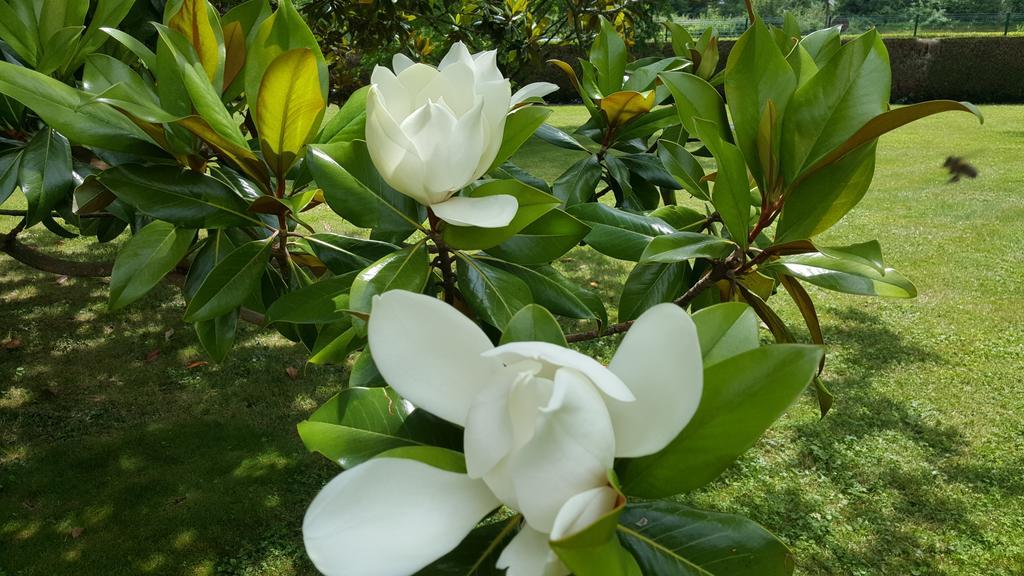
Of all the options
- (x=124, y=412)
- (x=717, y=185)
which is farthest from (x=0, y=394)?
(x=717, y=185)

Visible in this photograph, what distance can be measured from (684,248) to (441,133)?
36cm

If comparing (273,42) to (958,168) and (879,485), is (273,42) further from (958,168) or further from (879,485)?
(879,485)

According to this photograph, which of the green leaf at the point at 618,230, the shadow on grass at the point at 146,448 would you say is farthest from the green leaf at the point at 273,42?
the shadow on grass at the point at 146,448

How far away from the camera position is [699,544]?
64cm

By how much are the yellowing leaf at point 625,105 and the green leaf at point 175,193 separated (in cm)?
72

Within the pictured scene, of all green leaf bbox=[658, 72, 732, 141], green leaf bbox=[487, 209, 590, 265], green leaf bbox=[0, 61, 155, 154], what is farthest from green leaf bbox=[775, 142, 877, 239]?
green leaf bbox=[0, 61, 155, 154]

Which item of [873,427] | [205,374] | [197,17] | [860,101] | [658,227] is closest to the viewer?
[860,101]

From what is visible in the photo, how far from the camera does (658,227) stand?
116cm

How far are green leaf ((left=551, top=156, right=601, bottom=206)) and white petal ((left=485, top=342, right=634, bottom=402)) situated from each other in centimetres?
95

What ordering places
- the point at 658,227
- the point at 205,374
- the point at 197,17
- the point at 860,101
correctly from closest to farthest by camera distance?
1. the point at 860,101
2. the point at 197,17
3. the point at 658,227
4. the point at 205,374

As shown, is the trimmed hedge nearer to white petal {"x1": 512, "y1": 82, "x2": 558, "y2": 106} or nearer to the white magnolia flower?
white petal {"x1": 512, "y1": 82, "x2": 558, "y2": 106}

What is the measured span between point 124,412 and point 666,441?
4.07 meters

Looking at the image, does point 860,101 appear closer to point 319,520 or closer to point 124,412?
point 319,520

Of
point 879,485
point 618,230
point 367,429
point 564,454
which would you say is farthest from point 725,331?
point 879,485
